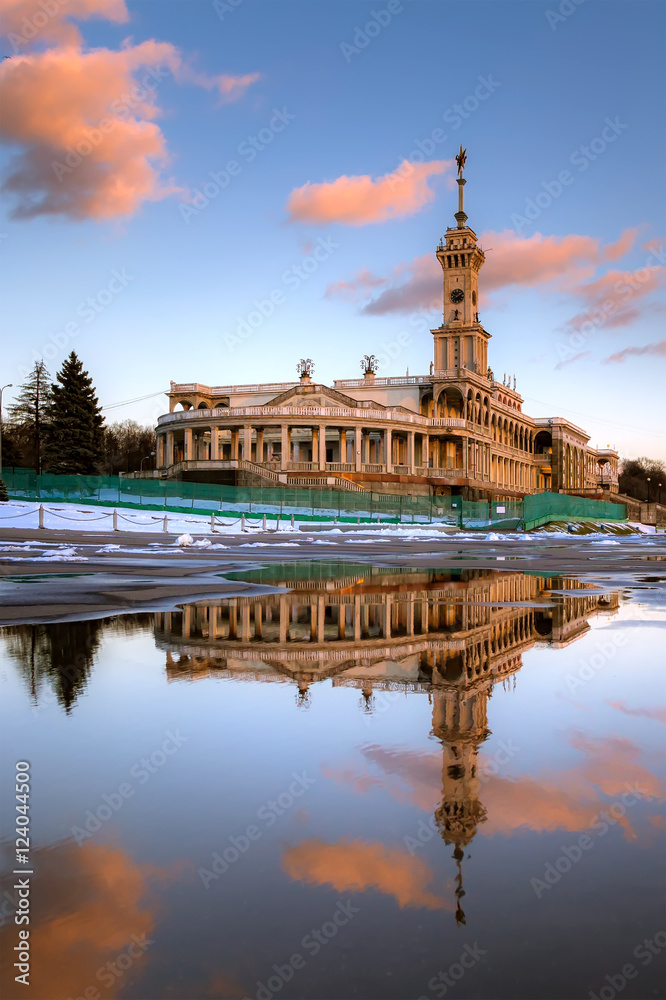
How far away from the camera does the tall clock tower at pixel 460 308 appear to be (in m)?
114

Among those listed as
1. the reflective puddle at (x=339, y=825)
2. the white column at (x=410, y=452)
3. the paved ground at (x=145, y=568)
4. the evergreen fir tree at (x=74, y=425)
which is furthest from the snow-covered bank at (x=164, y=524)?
the white column at (x=410, y=452)

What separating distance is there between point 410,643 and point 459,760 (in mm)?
3920

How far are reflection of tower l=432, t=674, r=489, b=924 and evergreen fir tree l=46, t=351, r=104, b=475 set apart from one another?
73.1 metres

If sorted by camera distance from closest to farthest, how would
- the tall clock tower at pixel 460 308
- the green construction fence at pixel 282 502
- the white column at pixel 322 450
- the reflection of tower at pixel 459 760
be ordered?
the reflection of tower at pixel 459 760 < the green construction fence at pixel 282 502 < the white column at pixel 322 450 < the tall clock tower at pixel 460 308

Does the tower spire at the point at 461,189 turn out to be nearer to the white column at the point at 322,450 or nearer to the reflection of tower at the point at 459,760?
the white column at the point at 322,450

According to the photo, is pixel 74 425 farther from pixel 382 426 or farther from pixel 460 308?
pixel 460 308

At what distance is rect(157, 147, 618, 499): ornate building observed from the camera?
283 feet

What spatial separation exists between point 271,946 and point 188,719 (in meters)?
2.73

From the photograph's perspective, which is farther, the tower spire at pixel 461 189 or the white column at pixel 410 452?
the tower spire at pixel 461 189

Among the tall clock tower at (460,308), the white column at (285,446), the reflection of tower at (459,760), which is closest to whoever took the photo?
the reflection of tower at (459,760)

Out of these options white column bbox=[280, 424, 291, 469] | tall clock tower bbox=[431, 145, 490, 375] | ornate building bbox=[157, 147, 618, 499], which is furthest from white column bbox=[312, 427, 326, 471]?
tall clock tower bbox=[431, 145, 490, 375]

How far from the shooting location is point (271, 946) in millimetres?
2508

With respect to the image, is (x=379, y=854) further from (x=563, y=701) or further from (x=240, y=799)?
(x=563, y=701)

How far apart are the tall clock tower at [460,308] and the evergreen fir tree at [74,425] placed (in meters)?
52.2
